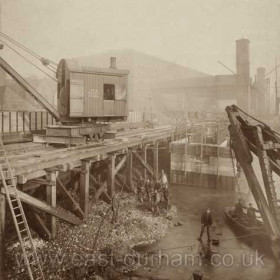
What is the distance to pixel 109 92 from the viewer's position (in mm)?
14969

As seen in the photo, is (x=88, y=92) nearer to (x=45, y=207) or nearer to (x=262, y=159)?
(x=45, y=207)

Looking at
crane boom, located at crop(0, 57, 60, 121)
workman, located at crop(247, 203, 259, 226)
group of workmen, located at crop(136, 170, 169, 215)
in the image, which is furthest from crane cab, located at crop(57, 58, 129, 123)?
workman, located at crop(247, 203, 259, 226)

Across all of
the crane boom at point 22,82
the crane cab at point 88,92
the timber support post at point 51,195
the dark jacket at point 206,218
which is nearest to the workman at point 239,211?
the dark jacket at point 206,218

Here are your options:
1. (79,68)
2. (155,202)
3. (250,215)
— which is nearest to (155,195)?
(155,202)

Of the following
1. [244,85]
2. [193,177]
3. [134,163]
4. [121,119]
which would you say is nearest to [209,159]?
[193,177]

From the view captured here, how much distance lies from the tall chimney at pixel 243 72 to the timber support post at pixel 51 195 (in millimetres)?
31791

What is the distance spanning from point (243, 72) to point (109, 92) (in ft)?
87.9

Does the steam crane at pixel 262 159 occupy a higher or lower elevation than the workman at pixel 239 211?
higher

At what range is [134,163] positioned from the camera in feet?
63.1

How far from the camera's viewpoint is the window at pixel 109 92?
48.6 feet

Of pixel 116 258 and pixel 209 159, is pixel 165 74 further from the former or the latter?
pixel 116 258

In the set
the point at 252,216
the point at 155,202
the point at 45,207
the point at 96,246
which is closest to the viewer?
the point at 45,207

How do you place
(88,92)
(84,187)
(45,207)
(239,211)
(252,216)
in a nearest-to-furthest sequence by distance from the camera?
(45,207), (84,187), (252,216), (239,211), (88,92)

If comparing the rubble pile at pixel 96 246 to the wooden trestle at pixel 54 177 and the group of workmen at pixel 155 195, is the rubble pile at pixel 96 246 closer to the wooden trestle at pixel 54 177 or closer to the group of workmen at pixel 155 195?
the wooden trestle at pixel 54 177
